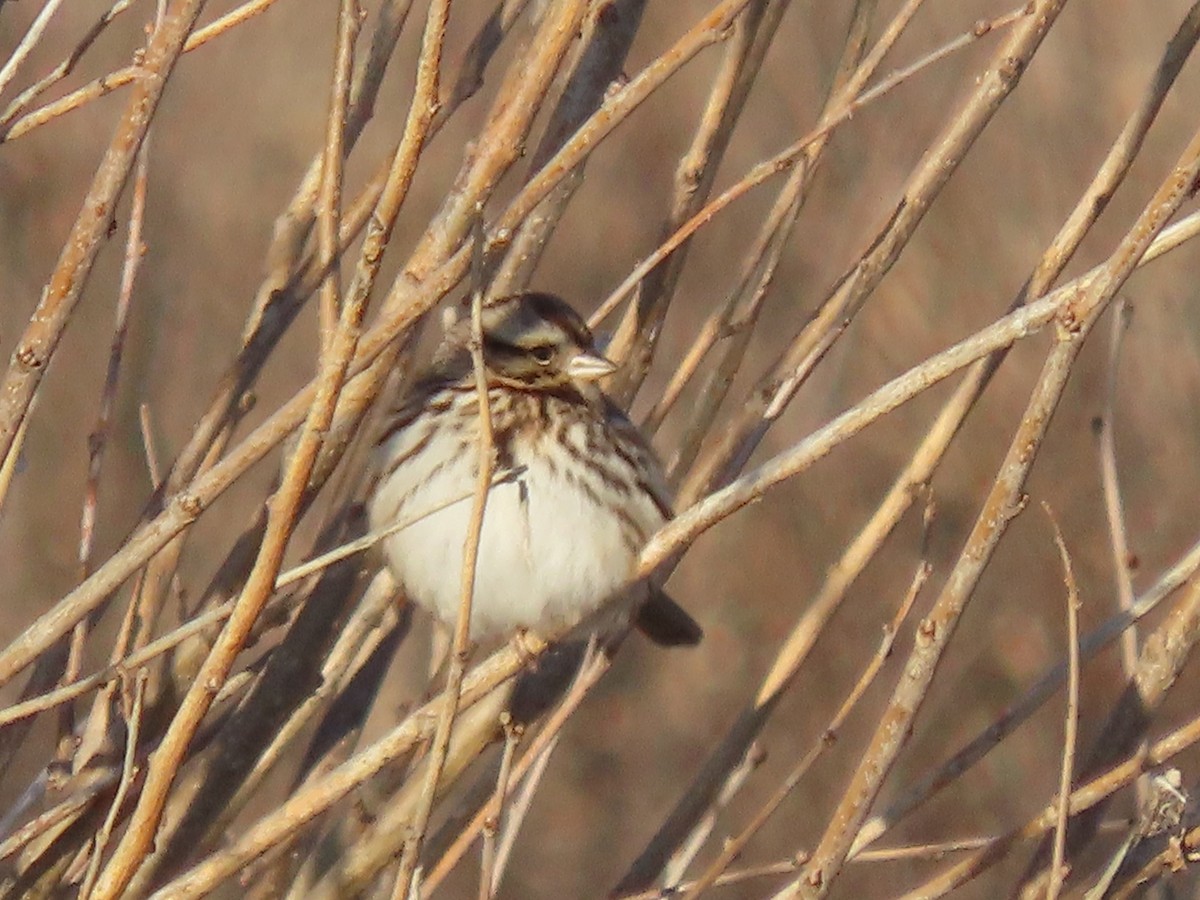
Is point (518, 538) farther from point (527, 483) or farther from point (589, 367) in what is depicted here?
point (589, 367)

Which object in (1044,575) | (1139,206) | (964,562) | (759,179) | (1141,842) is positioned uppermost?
(759,179)

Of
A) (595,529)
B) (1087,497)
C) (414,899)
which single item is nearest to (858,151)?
(1087,497)

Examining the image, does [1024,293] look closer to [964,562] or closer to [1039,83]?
[964,562]

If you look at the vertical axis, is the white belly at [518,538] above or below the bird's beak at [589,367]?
below

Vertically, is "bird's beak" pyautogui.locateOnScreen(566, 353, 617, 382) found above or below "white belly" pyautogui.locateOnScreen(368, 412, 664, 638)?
above
